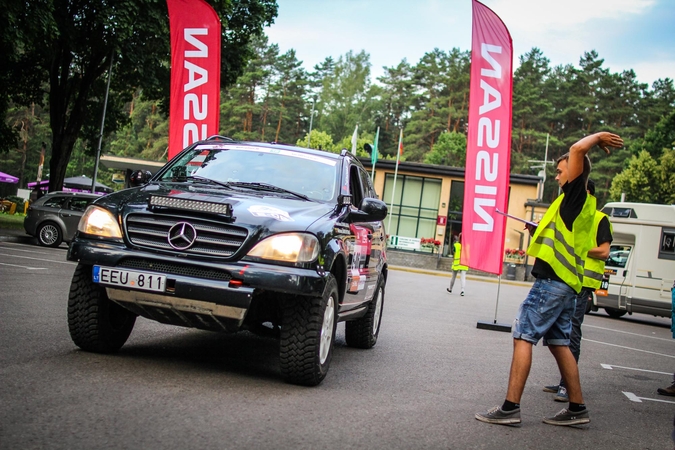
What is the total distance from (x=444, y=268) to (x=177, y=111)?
33257 mm

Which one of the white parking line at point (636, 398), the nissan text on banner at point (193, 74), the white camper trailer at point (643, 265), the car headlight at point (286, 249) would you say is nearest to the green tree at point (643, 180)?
the white camper trailer at point (643, 265)

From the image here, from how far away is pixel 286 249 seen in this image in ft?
17.9

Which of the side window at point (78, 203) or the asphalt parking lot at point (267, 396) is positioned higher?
the side window at point (78, 203)

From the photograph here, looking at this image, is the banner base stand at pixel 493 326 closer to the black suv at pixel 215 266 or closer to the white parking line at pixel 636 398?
the white parking line at pixel 636 398

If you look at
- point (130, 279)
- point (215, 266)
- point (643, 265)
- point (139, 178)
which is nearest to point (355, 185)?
point (139, 178)

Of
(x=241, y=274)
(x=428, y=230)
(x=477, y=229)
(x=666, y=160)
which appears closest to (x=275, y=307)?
(x=241, y=274)

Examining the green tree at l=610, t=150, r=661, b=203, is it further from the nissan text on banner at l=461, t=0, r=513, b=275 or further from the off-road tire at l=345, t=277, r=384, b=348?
the off-road tire at l=345, t=277, r=384, b=348

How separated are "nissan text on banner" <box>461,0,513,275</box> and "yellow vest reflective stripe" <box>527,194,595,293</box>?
24.3ft

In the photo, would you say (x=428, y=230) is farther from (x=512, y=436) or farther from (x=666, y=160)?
(x=512, y=436)

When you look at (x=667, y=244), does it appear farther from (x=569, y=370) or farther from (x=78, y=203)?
(x=569, y=370)

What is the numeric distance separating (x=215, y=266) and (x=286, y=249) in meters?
0.51

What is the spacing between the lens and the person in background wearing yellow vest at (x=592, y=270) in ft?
21.9

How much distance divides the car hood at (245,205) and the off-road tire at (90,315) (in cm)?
59

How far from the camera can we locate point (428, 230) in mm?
54750
